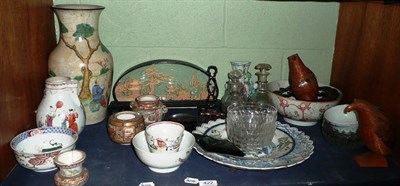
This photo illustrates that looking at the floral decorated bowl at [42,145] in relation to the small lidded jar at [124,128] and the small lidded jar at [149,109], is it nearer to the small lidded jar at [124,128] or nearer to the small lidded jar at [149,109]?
the small lidded jar at [124,128]

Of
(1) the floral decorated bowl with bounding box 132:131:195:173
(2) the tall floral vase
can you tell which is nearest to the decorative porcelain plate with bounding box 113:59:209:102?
(2) the tall floral vase

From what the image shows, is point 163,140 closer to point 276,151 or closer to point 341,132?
point 276,151

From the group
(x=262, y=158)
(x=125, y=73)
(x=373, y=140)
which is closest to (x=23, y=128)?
(x=125, y=73)

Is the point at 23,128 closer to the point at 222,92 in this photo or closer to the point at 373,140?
the point at 222,92

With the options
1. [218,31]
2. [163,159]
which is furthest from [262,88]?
[163,159]

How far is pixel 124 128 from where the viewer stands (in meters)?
0.91

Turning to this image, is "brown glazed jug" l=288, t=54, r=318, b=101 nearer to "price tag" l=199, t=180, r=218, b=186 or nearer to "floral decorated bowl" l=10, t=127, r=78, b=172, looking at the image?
"price tag" l=199, t=180, r=218, b=186

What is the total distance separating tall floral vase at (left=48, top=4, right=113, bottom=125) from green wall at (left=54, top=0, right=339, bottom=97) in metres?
0.15

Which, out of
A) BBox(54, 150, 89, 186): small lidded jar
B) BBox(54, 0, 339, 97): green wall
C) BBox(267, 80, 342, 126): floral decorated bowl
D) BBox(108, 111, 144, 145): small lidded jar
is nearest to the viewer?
BBox(54, 150, 89, 186): small lidded jar

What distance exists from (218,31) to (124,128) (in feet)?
1.57

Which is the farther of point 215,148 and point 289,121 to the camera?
point 289,121

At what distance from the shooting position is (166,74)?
119 centimetres

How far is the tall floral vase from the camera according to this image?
97cm

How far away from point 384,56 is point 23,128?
97cm
